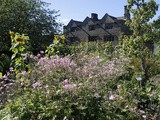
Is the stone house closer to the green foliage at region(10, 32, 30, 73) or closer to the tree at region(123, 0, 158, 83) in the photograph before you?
the tree at region(123, 0, 158, 83)

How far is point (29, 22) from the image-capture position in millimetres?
18984

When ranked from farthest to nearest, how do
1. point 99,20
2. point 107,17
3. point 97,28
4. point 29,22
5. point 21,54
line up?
point 99,20, point 97,28, point 107,17, point 29,22, point 21,54

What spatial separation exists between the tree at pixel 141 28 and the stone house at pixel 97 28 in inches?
1228

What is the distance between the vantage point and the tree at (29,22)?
→ 57.8ft

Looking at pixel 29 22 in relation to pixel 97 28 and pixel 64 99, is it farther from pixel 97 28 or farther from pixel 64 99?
pixel 97 28

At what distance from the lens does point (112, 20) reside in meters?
42.8

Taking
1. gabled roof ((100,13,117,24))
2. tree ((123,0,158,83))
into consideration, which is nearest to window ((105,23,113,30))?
gabled roof ((100,13,117,24))

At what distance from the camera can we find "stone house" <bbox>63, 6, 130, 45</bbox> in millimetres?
42250

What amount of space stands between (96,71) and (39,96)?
9.37 ft

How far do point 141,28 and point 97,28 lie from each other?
113 ft

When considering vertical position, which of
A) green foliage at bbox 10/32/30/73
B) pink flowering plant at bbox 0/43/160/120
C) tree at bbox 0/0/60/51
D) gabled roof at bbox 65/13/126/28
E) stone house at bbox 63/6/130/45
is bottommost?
pink flowering plant at bbox 0/43/160/120

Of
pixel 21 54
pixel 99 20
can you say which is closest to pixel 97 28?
pixel 99 20

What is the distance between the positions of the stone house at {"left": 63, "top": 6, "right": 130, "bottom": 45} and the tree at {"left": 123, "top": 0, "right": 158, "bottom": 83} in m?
31.2

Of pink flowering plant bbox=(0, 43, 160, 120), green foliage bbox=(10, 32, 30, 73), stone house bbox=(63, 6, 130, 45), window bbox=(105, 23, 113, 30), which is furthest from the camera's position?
window bbox=(105, 23, 113, 30)
